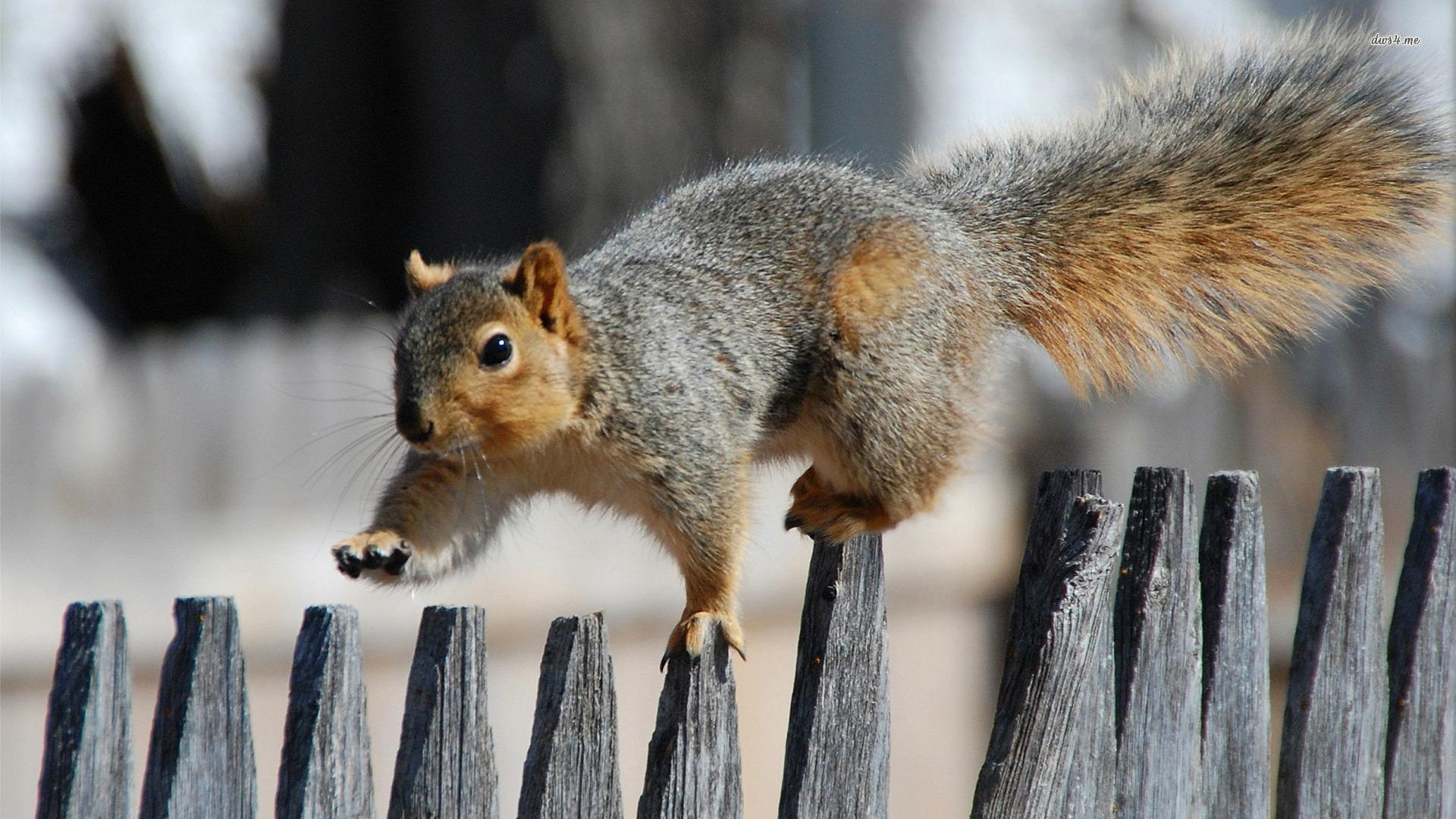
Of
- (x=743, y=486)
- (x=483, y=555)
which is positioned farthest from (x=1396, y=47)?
(x=483, y=555)

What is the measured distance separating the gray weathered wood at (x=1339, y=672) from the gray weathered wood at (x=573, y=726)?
0.81m

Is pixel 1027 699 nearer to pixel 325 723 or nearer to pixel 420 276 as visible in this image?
pixel 325 723

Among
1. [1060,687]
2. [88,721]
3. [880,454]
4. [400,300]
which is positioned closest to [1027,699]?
[1060,687]

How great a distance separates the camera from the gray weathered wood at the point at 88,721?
144cm

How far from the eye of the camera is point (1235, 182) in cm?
235

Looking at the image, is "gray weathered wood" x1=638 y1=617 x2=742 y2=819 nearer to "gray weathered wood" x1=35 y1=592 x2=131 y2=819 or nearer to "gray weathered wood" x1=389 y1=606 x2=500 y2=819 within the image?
"gray weathered wood" x1=389 y1=606 x2=500 y2=819

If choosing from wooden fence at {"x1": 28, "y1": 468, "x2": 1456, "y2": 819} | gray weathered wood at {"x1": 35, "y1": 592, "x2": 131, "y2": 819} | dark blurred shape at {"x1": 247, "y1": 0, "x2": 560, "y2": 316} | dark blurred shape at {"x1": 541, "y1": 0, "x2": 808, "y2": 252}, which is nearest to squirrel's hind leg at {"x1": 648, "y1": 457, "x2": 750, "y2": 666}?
wooden fence at {"x1": 28, "y1": 468, "x2": 1456, "y2": 819}

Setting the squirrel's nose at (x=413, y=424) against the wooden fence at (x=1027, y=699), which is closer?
the wooden fence at (x=1027, y=699)

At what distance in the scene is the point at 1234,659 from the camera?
1.73m

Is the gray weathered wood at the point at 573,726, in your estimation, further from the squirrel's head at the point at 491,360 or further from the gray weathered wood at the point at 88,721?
the squirrel's head at the point at 491,360

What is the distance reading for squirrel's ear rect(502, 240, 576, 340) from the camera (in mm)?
2131

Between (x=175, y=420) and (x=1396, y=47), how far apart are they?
118 inches

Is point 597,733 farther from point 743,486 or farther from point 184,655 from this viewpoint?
point 743,486

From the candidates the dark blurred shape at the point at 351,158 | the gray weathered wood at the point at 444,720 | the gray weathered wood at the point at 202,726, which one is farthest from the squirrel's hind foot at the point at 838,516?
the dark blurred shape at the point at 351,158
